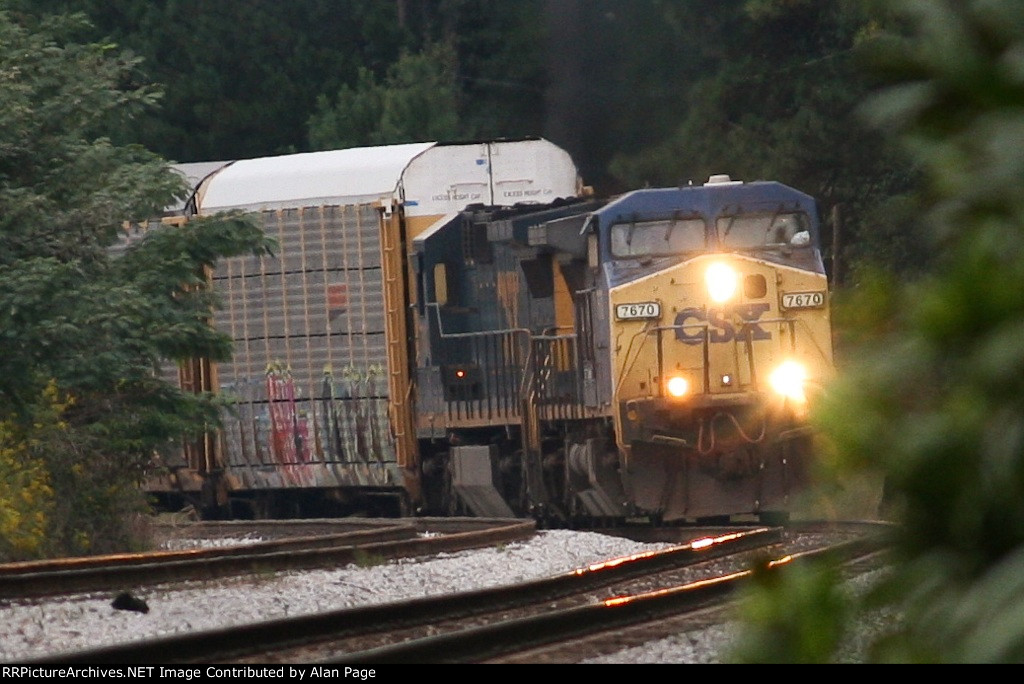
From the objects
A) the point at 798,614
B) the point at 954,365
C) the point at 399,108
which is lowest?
the point at 798,614

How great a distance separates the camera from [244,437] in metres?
20.0

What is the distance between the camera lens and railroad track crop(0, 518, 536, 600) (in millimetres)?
10656

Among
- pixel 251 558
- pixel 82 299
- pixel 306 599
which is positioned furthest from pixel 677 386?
pixel 306 599

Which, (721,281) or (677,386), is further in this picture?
(721,281)

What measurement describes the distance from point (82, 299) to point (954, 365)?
42.8 feet

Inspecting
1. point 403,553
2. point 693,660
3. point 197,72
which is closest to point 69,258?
point 403,553

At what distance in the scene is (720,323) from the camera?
15.4 metres

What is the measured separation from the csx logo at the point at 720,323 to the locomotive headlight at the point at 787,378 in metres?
0.34

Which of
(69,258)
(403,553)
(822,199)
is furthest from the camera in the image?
(822,199)

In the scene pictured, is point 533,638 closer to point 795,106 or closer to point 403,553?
point 403,553

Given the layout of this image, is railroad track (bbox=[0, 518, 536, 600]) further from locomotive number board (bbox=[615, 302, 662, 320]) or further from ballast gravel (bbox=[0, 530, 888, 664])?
locomotive number board (bbox=[615, 302, 662, 320])

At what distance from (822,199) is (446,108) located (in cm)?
1147

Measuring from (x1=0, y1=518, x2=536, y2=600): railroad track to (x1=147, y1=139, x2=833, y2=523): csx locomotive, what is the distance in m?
1.19

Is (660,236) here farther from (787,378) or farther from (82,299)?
(82,299)
